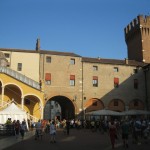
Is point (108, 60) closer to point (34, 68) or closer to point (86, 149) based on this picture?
point (34, 68)

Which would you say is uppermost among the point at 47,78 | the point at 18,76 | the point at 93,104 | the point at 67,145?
the point at 47,78

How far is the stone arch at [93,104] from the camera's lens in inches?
1687

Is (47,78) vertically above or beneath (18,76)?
above

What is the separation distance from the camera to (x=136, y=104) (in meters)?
45.8

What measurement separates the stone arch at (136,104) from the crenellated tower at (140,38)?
365 inches

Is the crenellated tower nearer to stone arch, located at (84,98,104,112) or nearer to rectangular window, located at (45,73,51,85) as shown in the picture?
stone arch, located at (84,98,104,112)

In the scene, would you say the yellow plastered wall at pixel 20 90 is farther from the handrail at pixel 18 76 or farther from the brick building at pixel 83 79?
the brick building at pixel 83 79

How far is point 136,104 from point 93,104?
8.10 meters

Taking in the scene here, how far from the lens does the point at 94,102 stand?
43469 mm

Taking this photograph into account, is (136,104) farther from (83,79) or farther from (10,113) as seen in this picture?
(10,113)

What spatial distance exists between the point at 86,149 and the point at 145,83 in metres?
34.1

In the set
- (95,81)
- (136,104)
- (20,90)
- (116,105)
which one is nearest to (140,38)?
(136,104)

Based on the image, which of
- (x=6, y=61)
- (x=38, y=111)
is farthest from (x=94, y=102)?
(x=6, y=61)

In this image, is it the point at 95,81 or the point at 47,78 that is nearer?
the point at 47,78
